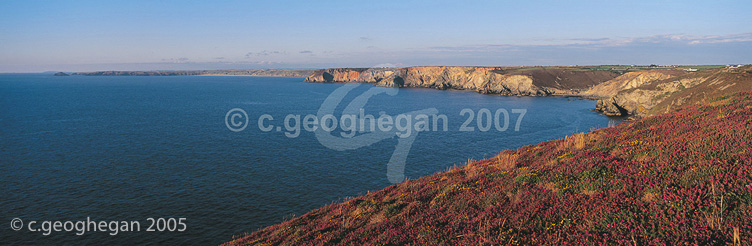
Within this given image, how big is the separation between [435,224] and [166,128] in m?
61.6

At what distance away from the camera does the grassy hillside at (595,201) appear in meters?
7.57

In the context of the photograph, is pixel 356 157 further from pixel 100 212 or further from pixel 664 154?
pixel 664 154

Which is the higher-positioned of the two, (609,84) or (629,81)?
(629,81)

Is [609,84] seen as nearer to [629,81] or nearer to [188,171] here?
[629,81]

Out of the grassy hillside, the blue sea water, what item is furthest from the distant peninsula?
the grassy hillside

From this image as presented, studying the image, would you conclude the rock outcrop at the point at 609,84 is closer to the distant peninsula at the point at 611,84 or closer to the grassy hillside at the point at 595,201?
the distant peninsula at the point at 611,84

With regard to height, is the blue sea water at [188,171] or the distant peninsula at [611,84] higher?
the distant peninsula at [611,84]

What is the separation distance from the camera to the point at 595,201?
9.73m
